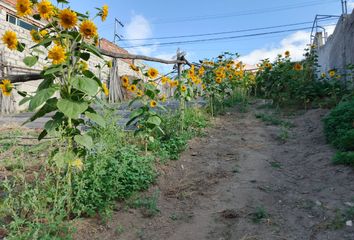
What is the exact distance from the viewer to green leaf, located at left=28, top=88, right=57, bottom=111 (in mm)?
1758

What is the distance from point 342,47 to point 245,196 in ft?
17.4

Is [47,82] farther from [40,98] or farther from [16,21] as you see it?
[16,21]

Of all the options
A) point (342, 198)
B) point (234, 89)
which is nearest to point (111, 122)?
point (342, 198)

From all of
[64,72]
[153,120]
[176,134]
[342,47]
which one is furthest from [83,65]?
[342,47]

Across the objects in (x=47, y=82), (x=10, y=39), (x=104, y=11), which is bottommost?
(x=47, y=82)

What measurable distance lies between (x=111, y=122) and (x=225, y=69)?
11.8ft

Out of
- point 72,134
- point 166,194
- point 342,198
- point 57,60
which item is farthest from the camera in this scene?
point 166,194

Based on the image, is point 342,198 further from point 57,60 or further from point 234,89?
point 234,89

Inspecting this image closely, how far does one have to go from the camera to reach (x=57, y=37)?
195 centimetres

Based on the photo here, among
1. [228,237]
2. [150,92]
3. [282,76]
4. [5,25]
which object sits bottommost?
[228,237]

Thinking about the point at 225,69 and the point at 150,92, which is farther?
the point at 225,69

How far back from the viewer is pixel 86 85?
6.12 feet

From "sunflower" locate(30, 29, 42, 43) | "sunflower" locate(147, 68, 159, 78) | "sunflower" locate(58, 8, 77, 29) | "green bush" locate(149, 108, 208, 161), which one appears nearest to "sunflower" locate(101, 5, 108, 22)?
"sunflower" locate(58, 8, 77, 29)

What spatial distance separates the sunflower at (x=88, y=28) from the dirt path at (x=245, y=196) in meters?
1.29
